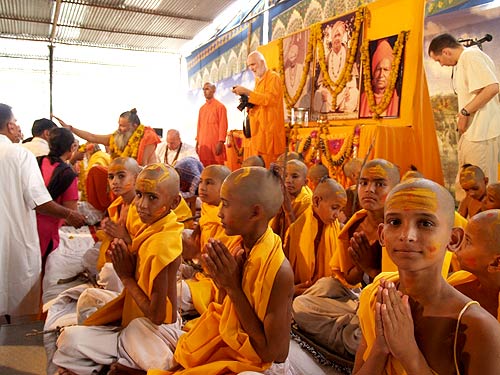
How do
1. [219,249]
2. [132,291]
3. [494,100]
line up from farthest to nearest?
[494,100], [132,291], [219,249]

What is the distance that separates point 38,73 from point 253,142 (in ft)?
34.1

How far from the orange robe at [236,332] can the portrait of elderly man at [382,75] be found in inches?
202

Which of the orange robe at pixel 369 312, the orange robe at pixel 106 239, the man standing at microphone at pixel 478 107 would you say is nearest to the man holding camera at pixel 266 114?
the man standing at microphone at pixel 478 107

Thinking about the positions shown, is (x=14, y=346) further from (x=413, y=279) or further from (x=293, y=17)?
(x=293, y=17)

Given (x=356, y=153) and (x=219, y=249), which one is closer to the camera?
(x=219, y=249)

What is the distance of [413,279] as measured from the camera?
135 centimetres

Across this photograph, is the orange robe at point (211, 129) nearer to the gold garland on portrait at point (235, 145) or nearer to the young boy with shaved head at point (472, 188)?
the gold garland on portrait at point (235, 145)

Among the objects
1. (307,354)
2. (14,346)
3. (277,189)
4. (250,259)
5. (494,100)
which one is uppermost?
(494,100)

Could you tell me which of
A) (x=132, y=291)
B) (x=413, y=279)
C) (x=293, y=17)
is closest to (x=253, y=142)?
(x=293, y=17)

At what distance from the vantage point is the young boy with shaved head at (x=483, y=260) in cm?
172

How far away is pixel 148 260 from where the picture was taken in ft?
Answer: 7.44

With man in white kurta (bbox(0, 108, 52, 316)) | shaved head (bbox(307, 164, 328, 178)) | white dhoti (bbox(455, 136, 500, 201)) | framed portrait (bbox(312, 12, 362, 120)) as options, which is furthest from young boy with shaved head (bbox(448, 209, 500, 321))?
framed portrait (bbox(312, 12, 362, 120))

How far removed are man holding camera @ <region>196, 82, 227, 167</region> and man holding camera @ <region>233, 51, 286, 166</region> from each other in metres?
1.59

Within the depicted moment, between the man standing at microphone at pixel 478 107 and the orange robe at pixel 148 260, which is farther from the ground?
the man standing at microphone at pixel 478 107
